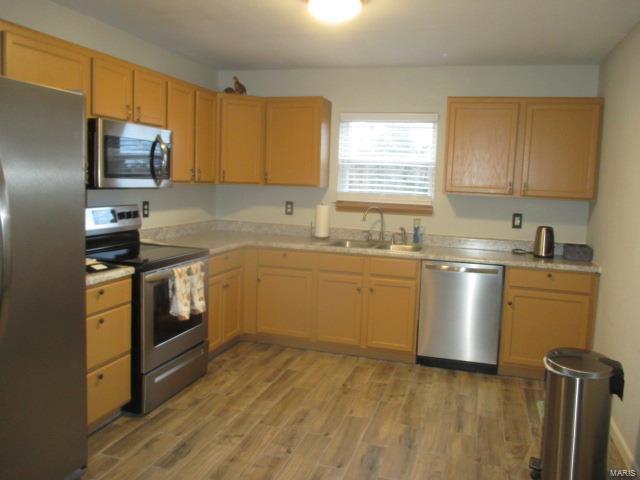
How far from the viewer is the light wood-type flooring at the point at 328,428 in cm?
260

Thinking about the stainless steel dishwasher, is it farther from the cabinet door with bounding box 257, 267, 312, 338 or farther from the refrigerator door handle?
the refrigerator door handle

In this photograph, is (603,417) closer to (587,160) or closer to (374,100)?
(587,160)

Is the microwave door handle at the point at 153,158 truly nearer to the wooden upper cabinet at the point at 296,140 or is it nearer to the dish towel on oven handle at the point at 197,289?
the dish towel on oven handle at the point at 197,289

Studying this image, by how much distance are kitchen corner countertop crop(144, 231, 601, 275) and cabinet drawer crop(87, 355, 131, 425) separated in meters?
1.12

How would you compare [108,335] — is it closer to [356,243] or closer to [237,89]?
[356,243]

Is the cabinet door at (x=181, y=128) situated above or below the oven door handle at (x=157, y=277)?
above

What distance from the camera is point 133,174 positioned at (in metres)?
3.21

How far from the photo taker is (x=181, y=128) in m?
4.05

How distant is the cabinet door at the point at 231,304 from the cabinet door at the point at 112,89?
147 centimetres

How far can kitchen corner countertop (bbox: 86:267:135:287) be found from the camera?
2.63 m

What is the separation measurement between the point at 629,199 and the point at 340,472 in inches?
89.5

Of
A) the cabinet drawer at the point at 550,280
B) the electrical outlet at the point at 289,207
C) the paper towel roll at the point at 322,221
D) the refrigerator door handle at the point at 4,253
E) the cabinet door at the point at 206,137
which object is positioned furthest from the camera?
the electrical outlet at the point at 289,207

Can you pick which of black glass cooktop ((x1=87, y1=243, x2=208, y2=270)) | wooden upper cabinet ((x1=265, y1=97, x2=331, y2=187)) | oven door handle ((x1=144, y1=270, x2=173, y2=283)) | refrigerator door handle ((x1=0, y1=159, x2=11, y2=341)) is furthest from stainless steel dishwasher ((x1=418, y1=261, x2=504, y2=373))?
refrigerator door handle ((x1=0, y1=159, x2=11, y2=341))

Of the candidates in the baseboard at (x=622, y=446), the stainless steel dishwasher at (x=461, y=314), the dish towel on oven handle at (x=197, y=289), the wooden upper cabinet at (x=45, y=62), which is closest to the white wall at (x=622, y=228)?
the baseboard at (x=622, y=446)
